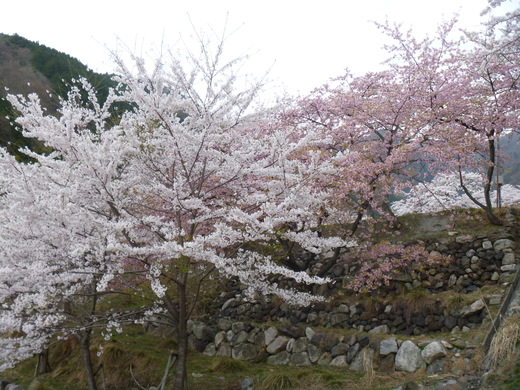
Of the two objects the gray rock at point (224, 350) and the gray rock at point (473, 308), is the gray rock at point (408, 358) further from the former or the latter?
the gray rock at point (224, 350)

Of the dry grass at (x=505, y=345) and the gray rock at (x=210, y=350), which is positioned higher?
the dry grass at (x=505, y=345)

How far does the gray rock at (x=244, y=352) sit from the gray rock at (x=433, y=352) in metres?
3.54

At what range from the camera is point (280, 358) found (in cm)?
741

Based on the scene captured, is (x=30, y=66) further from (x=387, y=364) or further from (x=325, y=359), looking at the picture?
(x=387, y=364)

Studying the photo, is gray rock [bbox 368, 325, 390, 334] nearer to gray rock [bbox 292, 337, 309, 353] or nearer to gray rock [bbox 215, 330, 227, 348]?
gray rock [bbox 292, 337, 309, 353]

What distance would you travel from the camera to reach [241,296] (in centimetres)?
957

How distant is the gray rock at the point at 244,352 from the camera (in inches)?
309

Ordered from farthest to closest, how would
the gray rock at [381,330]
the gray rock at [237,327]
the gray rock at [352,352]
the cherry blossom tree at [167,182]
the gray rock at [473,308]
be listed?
the gray rock at [237,327]
the gray rock at [381,330]
the gray rock at [352,352]
the gray rock at [473,308]
the cherry blossom tree at [167,182]

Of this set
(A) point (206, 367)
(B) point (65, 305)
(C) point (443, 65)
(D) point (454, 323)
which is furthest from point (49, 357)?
(C) point (443, 65)

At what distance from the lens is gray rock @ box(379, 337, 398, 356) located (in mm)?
5942

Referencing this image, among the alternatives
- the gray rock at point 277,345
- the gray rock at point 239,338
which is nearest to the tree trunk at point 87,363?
the gray rock at point 239,338

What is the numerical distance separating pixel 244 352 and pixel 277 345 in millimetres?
824

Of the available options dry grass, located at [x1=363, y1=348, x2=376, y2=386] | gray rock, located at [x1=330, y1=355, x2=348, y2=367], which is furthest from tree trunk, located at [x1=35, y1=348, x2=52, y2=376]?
dry grass, located at [x1=363, y1=348, x2=376, y2=386]

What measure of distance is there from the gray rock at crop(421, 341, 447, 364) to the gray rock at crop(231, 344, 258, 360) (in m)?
3.54
